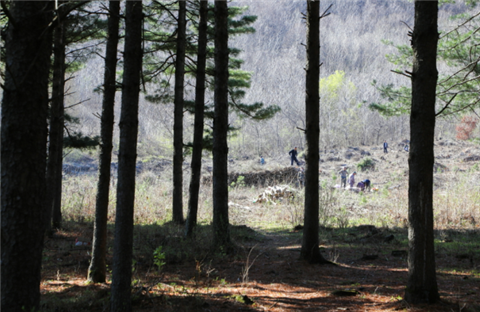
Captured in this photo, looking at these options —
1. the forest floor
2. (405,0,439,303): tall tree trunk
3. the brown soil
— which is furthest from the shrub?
(405,0,439,303): tall tree trunk

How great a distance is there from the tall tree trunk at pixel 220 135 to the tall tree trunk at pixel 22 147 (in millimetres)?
4542

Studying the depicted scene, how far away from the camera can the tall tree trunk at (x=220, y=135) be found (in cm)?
730

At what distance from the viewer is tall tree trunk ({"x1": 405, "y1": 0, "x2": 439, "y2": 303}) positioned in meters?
3.70

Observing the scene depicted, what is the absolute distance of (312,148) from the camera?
618 cm

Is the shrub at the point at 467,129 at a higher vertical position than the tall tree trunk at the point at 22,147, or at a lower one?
higher

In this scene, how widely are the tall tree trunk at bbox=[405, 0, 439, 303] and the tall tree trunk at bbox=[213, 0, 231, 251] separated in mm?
4052

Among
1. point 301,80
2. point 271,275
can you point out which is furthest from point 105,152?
point 301,80

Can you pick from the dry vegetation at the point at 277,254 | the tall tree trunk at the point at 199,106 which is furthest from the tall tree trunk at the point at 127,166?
the tall tree trunk at the point at 199,106

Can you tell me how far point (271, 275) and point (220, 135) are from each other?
120 inches

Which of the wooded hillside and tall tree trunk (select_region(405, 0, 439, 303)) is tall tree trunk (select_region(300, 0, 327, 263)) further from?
the wooded hillside

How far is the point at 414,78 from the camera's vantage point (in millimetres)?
3846

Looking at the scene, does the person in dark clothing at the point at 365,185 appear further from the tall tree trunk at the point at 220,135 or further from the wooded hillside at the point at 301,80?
the tall tree trunk at the point at 220,135

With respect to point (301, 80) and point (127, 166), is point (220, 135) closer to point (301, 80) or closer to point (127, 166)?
point (127, 166)

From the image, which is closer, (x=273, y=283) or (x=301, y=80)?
(x=273, y=283)
